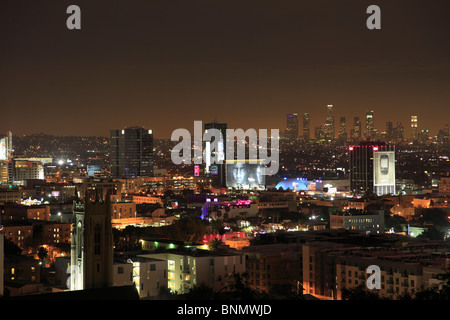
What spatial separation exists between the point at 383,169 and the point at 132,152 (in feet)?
115

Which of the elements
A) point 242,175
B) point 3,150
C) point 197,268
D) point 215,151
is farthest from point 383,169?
point 197,268

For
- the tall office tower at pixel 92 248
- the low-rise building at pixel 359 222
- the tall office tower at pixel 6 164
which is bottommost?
the low-rise building at pixel 359 222

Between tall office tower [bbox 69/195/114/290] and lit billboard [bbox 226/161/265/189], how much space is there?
238ft

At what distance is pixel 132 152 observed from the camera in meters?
109

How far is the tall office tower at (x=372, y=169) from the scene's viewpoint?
281 ft

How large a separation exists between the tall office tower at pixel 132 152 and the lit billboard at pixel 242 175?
46.0 ft

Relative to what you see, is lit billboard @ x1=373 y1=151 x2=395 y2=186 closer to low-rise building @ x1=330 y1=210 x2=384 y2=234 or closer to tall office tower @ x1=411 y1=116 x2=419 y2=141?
low-rise building @ x1=330 y1=210 x2=384 y2=234

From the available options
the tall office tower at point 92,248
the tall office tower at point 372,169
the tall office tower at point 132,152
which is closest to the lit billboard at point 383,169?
the tall office tower at point 372,169

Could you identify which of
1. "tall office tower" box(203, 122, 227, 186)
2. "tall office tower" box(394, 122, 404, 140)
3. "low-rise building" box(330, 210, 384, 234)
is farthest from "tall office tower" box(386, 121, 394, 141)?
"low-rise building" box(330, 210, 384, 234)

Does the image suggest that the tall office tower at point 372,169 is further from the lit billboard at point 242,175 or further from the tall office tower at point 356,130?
the tall office tower at point 356,130

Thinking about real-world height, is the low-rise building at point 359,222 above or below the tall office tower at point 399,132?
below

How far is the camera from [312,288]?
28.5 m
